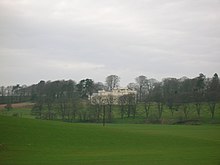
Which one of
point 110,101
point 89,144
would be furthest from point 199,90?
point 89,144

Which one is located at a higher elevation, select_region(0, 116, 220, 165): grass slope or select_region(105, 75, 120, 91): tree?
select_region(105, 75, 120, 91): tree

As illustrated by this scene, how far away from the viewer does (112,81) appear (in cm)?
18912

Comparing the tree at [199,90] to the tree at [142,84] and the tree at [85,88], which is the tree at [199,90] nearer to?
the tree at [142,84]

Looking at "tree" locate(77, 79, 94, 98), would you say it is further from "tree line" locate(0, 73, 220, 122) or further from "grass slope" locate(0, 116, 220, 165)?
"grass slope" locate(0, 116, 220, 165)

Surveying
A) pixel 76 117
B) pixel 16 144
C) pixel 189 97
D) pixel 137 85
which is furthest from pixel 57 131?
pixel 137 85

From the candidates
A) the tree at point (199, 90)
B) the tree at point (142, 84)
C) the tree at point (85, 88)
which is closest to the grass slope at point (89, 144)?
the tree at point (199, 90)

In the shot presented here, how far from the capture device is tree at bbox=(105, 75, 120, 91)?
18738 centimetres

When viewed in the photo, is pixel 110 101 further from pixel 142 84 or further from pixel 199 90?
pixel 142 84

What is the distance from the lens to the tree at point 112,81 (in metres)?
187

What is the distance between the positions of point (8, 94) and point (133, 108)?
83.1 meters

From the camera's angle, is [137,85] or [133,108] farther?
[137,85]

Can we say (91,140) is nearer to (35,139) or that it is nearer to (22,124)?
(35,139)

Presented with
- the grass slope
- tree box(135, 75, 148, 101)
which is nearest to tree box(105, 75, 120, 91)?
tree box(135, 75, 148, 101)

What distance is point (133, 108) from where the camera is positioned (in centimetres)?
12344
